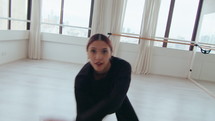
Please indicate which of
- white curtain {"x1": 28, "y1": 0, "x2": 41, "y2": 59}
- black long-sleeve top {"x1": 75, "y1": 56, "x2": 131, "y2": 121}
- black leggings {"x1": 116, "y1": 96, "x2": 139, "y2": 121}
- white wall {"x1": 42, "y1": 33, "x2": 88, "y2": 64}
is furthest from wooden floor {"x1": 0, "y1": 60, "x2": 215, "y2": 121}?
white wall {"x1": 42, "y1": 33, "x2": 88, "y2": 64}

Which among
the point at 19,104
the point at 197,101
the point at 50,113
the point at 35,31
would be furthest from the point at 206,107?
the point at 35,31

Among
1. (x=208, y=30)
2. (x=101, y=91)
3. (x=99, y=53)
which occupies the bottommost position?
(x=101, y=91)

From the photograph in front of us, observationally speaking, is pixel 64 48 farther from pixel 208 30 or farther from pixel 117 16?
pixel 208 30

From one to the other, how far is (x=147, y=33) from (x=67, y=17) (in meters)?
2.15

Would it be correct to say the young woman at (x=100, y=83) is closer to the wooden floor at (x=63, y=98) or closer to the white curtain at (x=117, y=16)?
the wooden floor at (x=63, y=98)

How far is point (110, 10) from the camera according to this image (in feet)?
14.3

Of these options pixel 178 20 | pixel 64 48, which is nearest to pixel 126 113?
pixel 64 48

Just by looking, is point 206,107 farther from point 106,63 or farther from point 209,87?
point 106,63

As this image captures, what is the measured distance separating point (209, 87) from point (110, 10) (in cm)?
276

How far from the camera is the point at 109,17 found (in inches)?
173

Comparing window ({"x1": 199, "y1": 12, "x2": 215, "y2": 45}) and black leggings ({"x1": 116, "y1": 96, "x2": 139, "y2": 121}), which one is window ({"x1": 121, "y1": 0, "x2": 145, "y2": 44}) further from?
black leggings ({"x1": 116, "y1": 96, "x2": 139, "y2": 121})

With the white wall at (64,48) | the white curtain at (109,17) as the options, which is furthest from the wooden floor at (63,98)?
the white curtain at (109,17)

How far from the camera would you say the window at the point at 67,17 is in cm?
465

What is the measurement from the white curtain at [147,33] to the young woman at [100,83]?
3.26 metres
